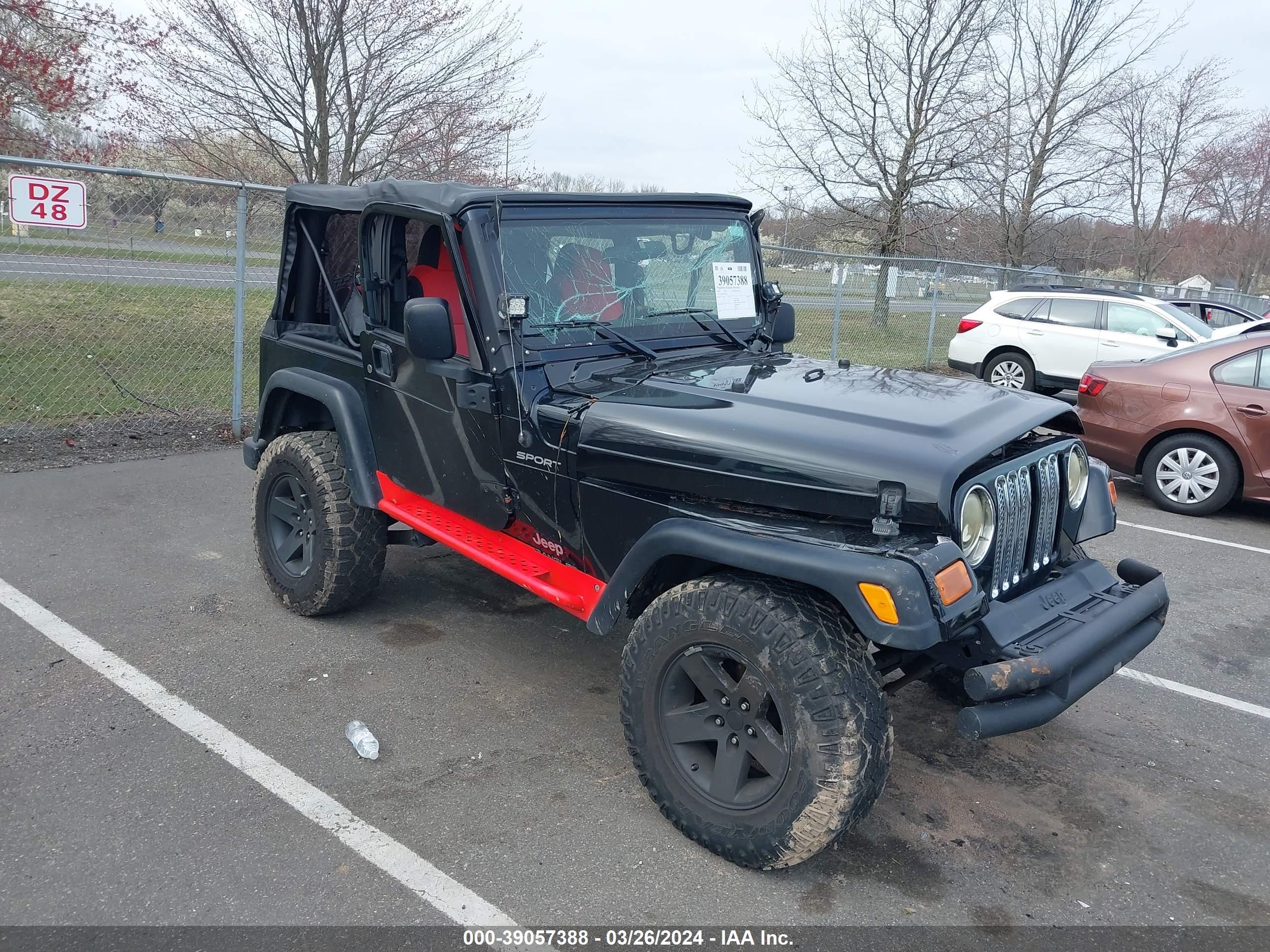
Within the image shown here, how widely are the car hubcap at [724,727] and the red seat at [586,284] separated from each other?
4.83ft

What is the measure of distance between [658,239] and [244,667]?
2.54m

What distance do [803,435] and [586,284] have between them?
125 cm

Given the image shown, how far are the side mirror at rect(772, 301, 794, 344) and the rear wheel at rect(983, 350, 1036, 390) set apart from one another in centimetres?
950

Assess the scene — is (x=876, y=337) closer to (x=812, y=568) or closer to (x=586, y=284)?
(x=586, y=284)

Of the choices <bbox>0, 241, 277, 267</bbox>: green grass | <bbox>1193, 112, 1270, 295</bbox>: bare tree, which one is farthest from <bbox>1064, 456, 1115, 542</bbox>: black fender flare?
<bbox>1193, 112, 1270, 295</bbox>: bare tree

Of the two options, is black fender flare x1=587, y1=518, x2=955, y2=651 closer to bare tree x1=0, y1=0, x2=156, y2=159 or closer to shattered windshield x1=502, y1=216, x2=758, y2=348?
shattered windshield x1=502, y1=216, x2=758, y2=348

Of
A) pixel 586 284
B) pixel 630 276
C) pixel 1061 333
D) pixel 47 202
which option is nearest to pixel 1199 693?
pixel 630 276

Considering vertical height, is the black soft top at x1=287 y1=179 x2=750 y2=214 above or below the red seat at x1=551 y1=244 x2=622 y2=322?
above

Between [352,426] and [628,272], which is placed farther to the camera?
[352,426]

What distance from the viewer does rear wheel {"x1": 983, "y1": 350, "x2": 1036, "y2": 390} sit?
1320 cm

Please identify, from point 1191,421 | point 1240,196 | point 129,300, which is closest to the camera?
point 1191,421

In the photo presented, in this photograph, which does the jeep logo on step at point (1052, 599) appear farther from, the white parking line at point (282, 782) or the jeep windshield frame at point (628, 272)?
the white parking line at point (282, 782)

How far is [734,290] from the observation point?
432 cm

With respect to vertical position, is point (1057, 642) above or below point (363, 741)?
above
